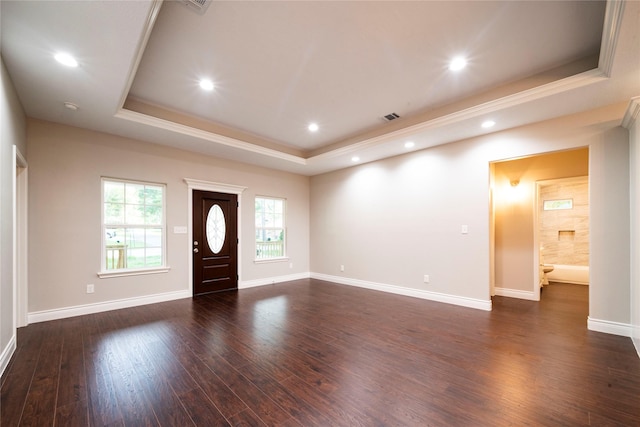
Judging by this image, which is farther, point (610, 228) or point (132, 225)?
point (132, 225)

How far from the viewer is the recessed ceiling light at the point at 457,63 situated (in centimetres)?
286

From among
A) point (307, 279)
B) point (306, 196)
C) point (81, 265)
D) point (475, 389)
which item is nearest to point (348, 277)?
point (307, 279)

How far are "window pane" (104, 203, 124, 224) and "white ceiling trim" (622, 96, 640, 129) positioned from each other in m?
6.81

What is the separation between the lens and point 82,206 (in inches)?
159

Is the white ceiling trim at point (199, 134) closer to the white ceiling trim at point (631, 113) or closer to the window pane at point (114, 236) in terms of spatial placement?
the window pane at point (114, 236)

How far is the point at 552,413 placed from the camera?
1.85m

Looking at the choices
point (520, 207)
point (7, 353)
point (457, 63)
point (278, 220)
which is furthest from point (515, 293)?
point (7, 353)

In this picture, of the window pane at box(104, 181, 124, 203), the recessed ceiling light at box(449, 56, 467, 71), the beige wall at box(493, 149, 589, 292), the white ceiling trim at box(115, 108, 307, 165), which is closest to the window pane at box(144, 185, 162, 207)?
the window pane at box(104, 181, 124, 203)

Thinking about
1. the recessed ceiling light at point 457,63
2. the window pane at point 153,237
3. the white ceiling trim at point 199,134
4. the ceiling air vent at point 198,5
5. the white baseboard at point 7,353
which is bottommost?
the white baseboard at point 7,353

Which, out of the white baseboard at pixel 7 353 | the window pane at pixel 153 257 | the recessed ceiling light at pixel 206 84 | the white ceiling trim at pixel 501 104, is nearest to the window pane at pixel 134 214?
the window pane at pixel 153 257

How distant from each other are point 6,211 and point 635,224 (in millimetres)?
6422

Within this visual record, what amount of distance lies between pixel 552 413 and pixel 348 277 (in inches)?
177

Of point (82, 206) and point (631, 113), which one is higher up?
point (631, 113)

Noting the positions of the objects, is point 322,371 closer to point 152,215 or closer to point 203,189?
point 152,215
